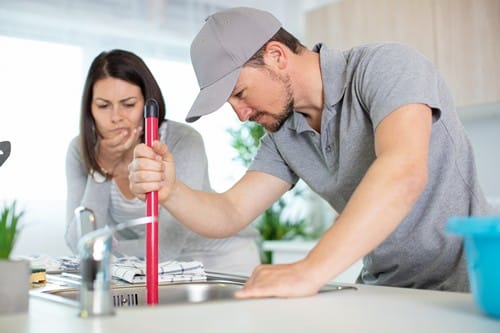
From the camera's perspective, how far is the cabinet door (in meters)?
2.84

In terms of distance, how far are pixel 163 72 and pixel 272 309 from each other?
3435mm

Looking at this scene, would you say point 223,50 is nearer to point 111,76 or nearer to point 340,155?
point 340,155

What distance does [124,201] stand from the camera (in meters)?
1.95

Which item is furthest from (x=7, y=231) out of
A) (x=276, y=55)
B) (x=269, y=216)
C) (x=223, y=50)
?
(x=269, y=216)

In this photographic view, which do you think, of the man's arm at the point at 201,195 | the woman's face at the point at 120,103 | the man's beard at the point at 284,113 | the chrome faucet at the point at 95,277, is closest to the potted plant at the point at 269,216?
the woman's face at the point at 120,103

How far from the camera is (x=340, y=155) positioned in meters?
1.41

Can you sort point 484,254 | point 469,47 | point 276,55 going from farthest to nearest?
point 469,47
point 276,55
point 484,254

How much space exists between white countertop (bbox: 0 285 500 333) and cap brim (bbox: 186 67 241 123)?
1.67 feet

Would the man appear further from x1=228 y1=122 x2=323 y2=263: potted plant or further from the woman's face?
x1=228 y1=122 x2=323 y2=263: potted plant

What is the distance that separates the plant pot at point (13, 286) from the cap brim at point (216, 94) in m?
0.58

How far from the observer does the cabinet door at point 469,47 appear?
2840mm

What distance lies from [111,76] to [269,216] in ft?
7.22

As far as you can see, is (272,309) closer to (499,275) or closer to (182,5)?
(499,275)

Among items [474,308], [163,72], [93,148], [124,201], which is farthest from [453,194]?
[163,72]
